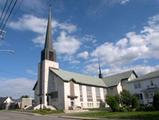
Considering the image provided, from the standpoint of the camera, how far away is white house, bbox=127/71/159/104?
56.6 meters

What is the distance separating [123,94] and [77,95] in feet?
71.9

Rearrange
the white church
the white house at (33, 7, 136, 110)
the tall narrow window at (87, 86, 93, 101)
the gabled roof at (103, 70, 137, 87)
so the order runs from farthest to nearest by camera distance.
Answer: the gabled roof at (103, 70, 137, 87), the tall narrow window at (87, 86, 93, 101), the white house at (33, 7, 136, 110), the white church

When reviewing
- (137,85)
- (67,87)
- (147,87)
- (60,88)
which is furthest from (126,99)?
(137,85)

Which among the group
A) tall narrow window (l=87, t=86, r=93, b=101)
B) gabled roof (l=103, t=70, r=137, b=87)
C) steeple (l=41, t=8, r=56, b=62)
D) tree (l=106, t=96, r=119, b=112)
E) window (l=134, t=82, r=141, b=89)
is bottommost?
tree (l=106, t=96, r=119, b=112)

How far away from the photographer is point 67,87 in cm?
5722

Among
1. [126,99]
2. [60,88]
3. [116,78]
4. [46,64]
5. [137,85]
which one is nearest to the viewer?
[126,99]

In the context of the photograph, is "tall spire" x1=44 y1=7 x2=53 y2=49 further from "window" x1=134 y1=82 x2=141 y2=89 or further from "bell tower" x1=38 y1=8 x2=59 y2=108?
"window" x1=134 y1=82 x2=141 y2=89

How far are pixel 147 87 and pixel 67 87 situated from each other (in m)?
21.7

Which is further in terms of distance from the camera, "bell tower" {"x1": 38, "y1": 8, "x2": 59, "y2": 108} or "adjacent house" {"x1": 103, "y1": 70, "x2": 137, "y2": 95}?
"adjacent house" {"x1": 103, "y1": 70, "x2": 137, "y2": 95}

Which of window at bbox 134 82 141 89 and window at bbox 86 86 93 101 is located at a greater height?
window at bbox 134 82 141 89

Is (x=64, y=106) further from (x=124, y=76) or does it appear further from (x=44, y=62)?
(x=124, y=76)

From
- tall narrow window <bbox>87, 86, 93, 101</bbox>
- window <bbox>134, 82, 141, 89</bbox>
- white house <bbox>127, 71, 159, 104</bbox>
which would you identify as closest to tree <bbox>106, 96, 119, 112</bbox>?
white house <bbox>127, 71, 159, 104</bbox>

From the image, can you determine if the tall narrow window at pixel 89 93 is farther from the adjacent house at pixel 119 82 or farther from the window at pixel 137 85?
the window at pixel 137 85

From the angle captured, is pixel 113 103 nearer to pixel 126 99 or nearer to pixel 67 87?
pixel 126 99
